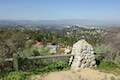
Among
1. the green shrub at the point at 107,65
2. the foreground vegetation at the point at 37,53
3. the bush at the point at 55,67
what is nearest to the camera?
the foreground vegetation at the point at 37,53

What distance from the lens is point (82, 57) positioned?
43.9 feet

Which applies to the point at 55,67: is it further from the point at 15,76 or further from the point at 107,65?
the point at 15,76

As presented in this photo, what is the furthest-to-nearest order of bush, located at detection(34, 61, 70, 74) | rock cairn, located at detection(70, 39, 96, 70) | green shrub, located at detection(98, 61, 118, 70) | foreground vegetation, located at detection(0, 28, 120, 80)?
green shrub, located at detection(98, 61, 118, 70) < rock cairn, located at detection(70, 39, 96, 70) < bush, located at detection(34, 61, 70, 74) < foreground vegetation, located at detection(0, 28, 120, 80)

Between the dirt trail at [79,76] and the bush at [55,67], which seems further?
the bush at [55,67]

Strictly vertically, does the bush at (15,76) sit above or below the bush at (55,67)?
above

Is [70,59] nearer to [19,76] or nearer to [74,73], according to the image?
[74,73]

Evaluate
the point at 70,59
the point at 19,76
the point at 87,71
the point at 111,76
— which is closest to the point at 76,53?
the point at 70,59

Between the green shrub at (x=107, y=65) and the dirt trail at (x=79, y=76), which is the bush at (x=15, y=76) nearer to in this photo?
the dirt trail at (x=79, y=76)

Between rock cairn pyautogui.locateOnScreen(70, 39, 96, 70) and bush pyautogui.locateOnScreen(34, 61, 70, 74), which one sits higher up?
rock cairn pyautogui.locateOnScreen(70, 39, 96, 70)

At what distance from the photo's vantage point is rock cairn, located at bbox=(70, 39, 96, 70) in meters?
13.3

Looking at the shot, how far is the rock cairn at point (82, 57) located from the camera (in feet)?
43.7

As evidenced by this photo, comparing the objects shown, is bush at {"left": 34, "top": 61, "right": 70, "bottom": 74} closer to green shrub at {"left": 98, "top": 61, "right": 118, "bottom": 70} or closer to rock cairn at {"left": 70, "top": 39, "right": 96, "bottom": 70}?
rock cairn at {"left": 70, "top": 39, "right": 96, "bottom": 70}

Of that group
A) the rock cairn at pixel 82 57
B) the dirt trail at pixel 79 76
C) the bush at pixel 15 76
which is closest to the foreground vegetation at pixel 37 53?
the bush at pixel 15 76

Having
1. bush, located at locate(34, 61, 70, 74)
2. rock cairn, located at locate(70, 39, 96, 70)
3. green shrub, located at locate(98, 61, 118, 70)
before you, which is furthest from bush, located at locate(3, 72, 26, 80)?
green shrub, located at locate(98, 61, 118, 70)
